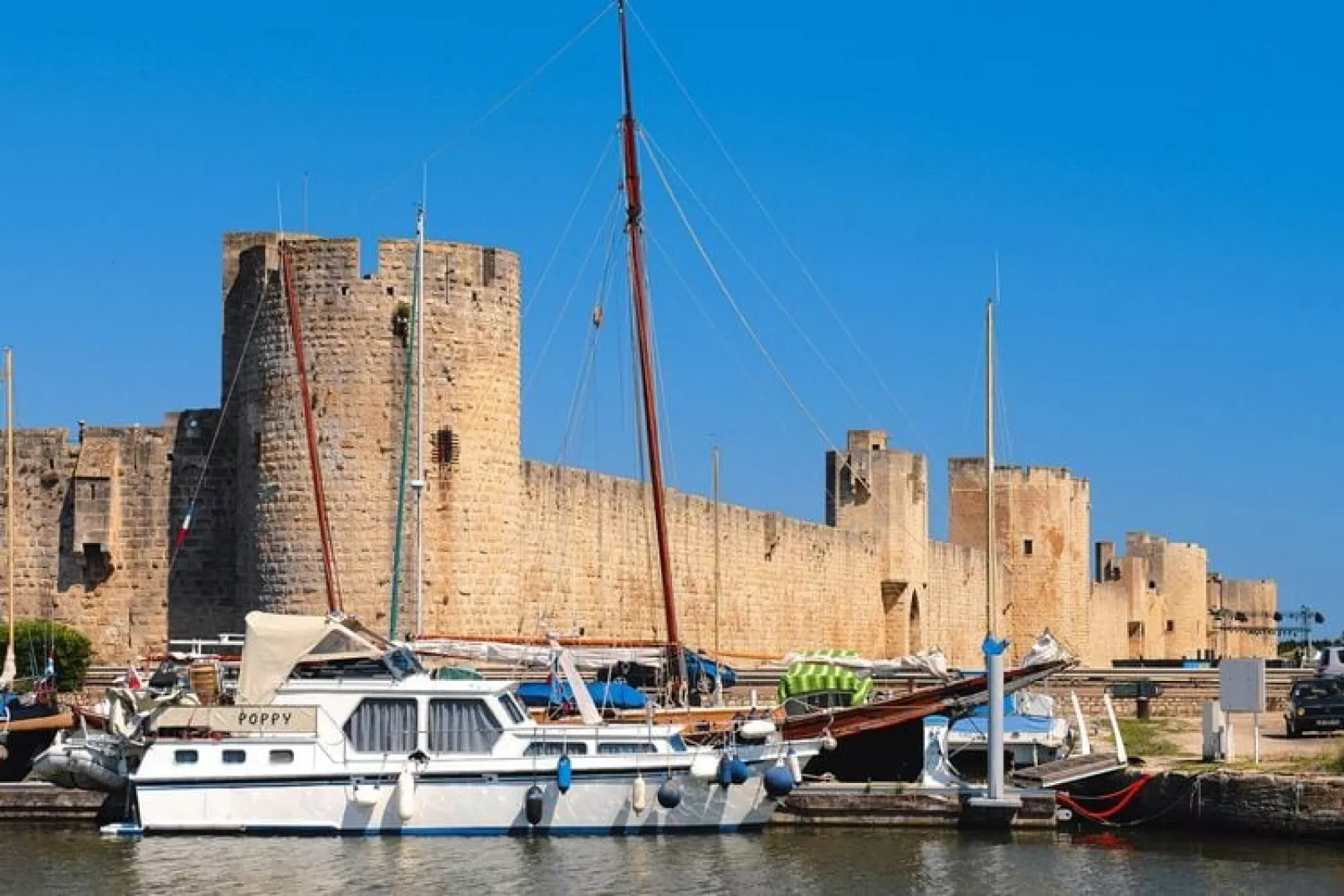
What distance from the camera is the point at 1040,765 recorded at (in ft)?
77.6

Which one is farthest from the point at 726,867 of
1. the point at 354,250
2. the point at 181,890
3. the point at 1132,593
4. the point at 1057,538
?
the point at 1132,593

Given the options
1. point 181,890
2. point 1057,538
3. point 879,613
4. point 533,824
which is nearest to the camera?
point 181,890

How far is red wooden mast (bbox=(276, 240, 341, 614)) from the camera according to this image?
26.9 meters

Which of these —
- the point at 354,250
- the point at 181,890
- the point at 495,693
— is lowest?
the point at 181,890

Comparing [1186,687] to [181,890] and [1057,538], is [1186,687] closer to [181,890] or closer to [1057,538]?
[181,890]

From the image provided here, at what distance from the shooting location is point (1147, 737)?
27.1m

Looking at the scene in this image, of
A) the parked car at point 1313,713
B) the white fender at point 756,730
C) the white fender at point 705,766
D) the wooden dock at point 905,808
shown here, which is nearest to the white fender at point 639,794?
the white fender at point 705,766

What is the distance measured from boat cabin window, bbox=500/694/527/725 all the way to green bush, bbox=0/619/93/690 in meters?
8.01

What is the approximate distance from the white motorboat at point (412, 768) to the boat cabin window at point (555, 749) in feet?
0.03

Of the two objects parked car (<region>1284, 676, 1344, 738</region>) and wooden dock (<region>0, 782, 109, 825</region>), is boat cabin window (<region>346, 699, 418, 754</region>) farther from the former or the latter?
parked car (<region>1284, 676, 1344, 738</region>)

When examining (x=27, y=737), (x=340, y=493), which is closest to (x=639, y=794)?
(x=27, y=737)

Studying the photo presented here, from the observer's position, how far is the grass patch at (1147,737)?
25.2 meters

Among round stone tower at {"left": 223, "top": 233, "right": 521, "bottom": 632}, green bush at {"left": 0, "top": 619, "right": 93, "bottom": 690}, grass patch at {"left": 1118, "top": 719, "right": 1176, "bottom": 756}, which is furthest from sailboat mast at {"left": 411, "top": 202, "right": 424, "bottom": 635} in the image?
grass patch at {"left": 1118, "top": 719, "right": 1176, "bottom": 756}

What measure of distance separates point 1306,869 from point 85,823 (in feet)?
34.7
